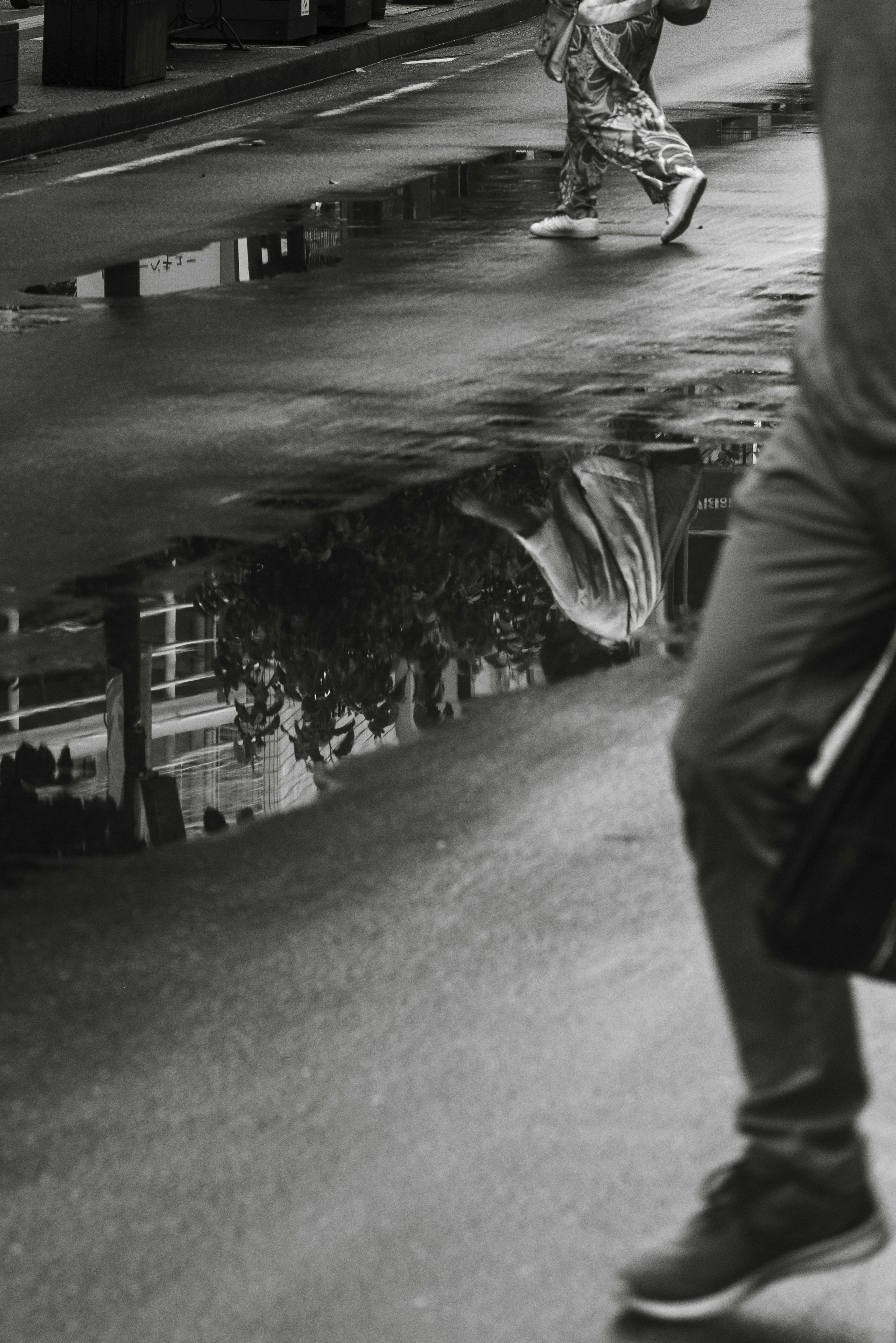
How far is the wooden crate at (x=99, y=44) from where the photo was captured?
18562mm

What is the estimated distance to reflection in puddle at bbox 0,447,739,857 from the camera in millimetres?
4922

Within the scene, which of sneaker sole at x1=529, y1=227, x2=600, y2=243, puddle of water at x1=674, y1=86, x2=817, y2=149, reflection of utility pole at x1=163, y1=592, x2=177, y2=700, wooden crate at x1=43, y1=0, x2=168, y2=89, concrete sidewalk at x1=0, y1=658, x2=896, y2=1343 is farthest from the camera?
wooden crate at x1=43, y1=0, x2=168, y2=89

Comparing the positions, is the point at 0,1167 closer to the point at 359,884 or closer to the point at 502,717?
the point at 359,884

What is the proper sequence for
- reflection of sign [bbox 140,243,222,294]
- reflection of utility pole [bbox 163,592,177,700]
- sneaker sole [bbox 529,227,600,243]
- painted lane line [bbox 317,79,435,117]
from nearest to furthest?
reflection of utility pole [bbox 163,592,177,700] < reflection of sign [bbox 140,243,222,294] < sneaker sole [bbox 529,227,600,243] < painted lane line [bbox 317,79,435,117]

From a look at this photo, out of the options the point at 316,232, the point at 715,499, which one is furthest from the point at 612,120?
the point at 715,499

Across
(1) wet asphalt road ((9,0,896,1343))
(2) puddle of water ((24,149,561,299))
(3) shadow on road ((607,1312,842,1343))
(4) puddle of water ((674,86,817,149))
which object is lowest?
(2) puddle of water ((24,149,561,299))

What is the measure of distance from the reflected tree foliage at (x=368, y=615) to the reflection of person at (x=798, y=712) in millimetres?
2284

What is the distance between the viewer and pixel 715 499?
7.03 metres

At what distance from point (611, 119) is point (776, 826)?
9.55 m

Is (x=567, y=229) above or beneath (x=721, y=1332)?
beneath

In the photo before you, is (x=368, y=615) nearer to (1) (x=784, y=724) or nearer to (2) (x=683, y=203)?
(1) (x=784, y=724)

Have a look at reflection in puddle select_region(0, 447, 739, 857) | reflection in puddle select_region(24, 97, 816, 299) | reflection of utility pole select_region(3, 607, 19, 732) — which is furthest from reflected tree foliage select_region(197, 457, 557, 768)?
reflection in puddle select_region(24, 97, 816, 299)

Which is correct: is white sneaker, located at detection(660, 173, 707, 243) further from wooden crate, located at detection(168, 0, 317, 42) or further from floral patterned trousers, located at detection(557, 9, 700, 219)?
wooden crate, located at detection(168, 0, 317, 42)

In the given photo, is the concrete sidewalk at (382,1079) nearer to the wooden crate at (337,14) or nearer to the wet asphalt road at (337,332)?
the wet asphalt road at (337,332)
